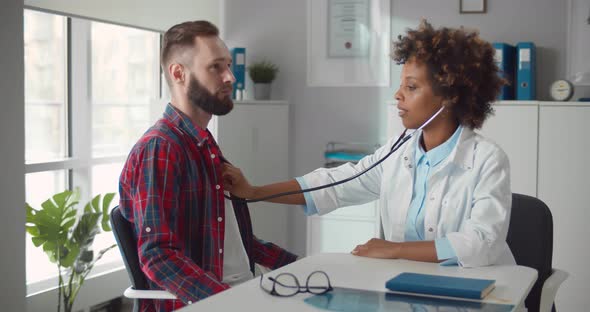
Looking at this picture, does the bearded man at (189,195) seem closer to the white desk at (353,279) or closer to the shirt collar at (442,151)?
the white desk at (353,279)

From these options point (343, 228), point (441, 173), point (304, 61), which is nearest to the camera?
point (441, 173)

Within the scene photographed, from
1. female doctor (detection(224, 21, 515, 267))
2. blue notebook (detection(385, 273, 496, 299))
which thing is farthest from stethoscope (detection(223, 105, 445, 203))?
Result: blue notebook (detection(385, 273, 496, 299))

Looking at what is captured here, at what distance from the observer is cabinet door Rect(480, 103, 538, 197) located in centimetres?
380

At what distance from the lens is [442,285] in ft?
5.09

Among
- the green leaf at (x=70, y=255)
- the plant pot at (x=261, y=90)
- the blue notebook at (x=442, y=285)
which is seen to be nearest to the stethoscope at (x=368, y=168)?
the blue notebook at (x=442, y=285)

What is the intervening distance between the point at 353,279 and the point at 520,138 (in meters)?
2.42

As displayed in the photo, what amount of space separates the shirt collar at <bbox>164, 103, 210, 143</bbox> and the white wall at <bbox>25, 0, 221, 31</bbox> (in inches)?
63.8

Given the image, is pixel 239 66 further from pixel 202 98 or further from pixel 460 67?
pixel 460 67

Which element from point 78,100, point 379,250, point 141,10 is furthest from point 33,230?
point 379,250

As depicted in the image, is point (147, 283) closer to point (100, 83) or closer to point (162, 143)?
point (162, 143)

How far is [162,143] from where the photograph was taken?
6.55 ft

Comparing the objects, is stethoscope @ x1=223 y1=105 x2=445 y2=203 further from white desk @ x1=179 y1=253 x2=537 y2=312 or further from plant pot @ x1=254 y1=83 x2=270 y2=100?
plant pot @ x1=254 y1=83 x2=270 y2=100

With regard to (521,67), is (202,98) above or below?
below

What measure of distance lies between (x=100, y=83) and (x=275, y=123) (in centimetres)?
136
